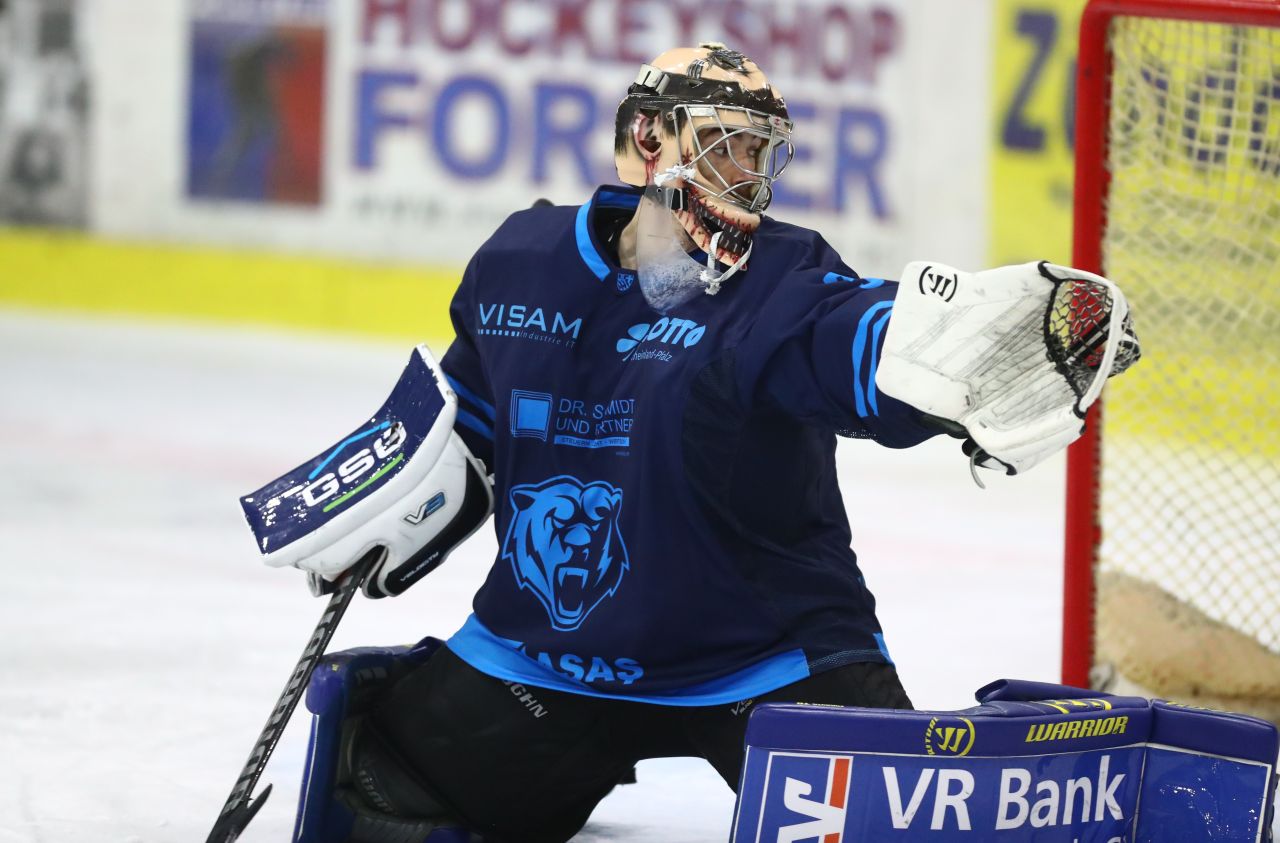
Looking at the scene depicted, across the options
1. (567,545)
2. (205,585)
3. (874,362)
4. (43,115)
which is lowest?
(205,585)

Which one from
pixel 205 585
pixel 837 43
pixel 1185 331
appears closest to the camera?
pixel 1185 331

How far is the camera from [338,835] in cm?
204

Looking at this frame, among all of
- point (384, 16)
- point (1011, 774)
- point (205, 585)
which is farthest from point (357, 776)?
point (384, 16)

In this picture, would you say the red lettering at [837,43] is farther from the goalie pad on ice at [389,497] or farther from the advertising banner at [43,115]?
the goalie pad on ice at [389,497]

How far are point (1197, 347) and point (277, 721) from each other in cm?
203

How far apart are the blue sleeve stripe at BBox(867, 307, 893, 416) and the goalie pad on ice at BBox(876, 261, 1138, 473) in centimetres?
3

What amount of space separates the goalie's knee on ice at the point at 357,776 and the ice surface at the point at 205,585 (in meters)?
0.11

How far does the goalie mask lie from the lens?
6.25 ft

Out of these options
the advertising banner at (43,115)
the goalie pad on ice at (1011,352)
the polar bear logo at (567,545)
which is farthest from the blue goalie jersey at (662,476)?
the advertising banner at (43,115)

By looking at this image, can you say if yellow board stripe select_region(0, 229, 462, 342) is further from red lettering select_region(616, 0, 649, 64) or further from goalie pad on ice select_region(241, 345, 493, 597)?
goalie pad on ice select_region(241, 345, 493, 597)

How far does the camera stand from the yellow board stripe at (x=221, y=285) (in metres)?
6.75

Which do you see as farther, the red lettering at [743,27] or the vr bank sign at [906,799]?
the red lettering at [743,27]

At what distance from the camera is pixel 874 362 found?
165 cm

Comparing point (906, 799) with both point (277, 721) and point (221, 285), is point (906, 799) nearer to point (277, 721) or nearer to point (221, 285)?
point (277, 721)
